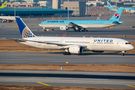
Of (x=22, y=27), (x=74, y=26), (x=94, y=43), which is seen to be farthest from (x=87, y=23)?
(x=94, y=43)

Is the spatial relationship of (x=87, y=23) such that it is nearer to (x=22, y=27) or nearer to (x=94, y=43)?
(x=22, y=27)

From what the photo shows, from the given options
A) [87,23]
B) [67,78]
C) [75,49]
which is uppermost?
[87,23]

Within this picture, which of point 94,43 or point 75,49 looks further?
point 94,43

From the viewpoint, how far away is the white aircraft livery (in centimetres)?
4962

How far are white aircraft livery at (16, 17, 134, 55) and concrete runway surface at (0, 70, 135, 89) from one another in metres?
16.0

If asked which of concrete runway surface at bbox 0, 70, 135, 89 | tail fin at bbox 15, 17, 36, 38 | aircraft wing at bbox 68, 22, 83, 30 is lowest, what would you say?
concrete runway surface at bbox 0, 70, 135, 89

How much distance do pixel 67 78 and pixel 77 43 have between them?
20519 millimetres

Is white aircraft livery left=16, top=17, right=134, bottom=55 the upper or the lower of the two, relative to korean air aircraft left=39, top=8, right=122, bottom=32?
lower

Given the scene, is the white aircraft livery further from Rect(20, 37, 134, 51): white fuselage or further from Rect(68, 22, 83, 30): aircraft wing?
Rect(68, 22, 83, 30): aircraft wing

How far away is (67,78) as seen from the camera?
31578 millimetres

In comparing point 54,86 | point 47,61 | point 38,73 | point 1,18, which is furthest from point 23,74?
point 1,18

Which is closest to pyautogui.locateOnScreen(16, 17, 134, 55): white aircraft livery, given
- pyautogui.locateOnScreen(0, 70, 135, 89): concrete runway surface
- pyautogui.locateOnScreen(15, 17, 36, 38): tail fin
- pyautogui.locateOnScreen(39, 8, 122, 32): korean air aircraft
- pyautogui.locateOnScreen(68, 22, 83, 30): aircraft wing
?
pyautogui.locateOnScreen(15, 17, 36, 38): tail fin

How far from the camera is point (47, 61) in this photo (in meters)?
44.3

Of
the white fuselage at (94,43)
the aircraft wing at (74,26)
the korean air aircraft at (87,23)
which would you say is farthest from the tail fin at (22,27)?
the aircraft wing at (74,26)
